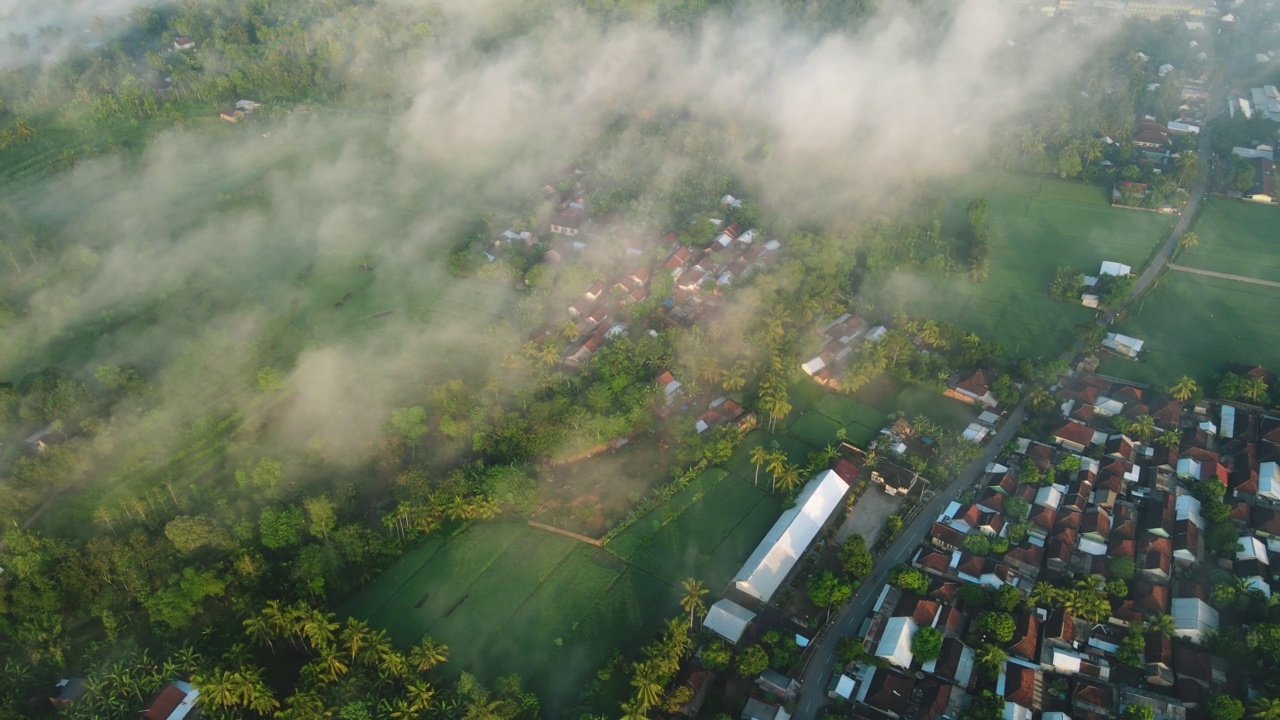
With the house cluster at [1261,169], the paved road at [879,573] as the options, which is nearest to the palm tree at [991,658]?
the paved road at [879,573]

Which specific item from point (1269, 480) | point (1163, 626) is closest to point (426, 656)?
point (1163, 626)

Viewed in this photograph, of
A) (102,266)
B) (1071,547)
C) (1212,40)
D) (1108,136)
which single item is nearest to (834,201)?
(1108,136)

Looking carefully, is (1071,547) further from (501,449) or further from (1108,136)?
(1108,136)

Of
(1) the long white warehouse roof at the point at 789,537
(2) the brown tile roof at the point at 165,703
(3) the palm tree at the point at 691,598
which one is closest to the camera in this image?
(2) the brown tile roof at the point at 165,703

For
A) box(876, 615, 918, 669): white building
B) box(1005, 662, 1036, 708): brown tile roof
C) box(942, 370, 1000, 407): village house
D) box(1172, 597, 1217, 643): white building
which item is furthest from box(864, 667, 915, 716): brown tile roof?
box(942, 370, 1000, 407): village house

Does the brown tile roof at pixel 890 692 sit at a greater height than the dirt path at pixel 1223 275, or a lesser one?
lesser

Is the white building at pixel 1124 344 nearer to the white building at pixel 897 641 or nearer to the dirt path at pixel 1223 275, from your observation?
the dirt path at pixel 1223 275

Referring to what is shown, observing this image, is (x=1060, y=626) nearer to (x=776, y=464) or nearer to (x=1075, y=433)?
(x=1075, y=433)

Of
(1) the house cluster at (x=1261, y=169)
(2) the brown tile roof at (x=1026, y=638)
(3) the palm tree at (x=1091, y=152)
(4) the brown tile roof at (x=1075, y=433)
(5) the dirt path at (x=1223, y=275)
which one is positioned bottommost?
(2) the brown tile roof at (x=1026, y=638)
